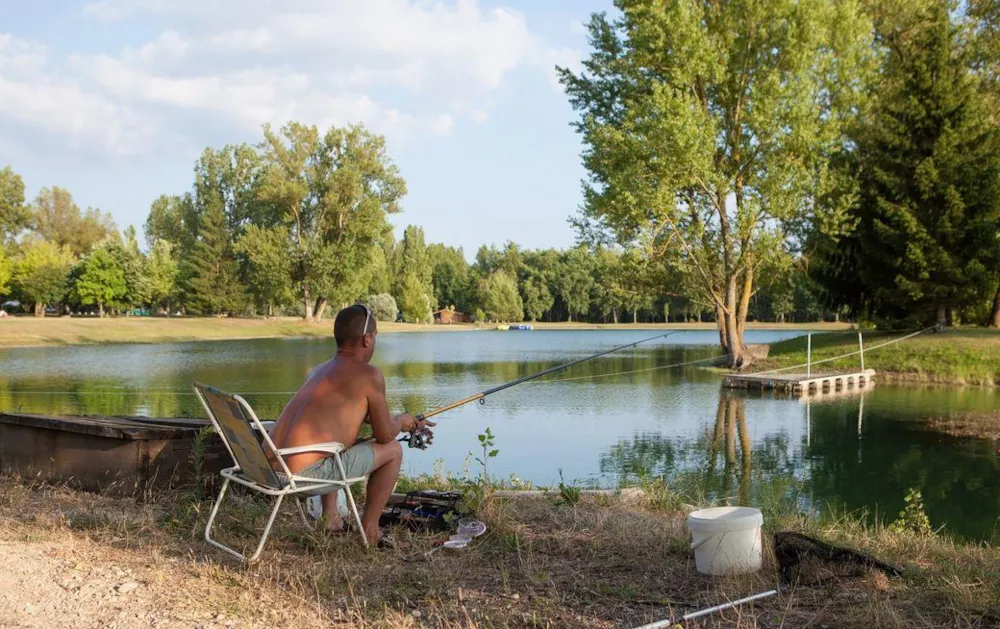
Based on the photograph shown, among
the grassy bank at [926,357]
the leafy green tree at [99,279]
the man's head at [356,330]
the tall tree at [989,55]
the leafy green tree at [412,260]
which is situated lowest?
the grassy bank at [926,357]

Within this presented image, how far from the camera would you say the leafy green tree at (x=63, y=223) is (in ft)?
243

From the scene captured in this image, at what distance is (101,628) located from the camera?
9.98ft

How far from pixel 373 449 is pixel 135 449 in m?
1.92

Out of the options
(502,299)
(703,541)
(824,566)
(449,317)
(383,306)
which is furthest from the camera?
(449,317)

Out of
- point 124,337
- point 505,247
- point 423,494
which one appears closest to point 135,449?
point 423,494

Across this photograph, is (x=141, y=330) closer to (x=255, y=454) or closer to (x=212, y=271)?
(x=212, y=271)

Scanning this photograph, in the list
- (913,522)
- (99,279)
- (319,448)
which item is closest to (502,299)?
(99,279)

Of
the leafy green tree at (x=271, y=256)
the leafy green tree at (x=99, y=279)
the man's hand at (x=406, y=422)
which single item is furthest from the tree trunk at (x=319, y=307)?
the man's hand at (x=406, y=422)

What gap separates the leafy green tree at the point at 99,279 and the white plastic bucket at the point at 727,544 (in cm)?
6122

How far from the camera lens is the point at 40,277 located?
189 feet

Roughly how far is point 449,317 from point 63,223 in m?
39.4

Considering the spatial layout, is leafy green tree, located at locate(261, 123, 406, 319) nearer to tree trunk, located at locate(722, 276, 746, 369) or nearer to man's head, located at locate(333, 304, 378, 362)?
tree trunk, located at locate(722, 276, 746, 369)

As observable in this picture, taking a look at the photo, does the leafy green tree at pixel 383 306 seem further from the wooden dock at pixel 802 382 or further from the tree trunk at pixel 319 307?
the wooden dock at pixel 802 382

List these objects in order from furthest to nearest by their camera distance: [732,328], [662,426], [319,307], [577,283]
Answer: [577,283], [319,307], [732,328], [662,426]
